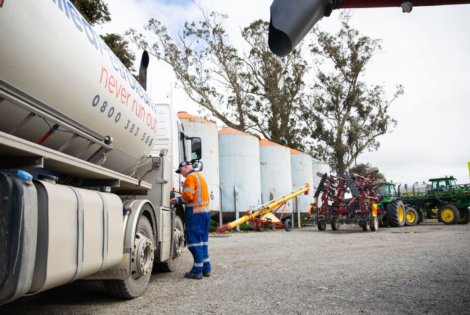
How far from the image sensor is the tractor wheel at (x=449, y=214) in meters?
18.5

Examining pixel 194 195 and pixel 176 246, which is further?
pixel 176 246

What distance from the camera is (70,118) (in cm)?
296

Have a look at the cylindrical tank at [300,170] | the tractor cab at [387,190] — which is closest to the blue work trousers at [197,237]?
the tractor cab at [387,190]

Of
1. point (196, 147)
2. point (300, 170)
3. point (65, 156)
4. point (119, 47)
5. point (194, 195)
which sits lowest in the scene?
point (194, 195)

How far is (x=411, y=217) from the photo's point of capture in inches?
746

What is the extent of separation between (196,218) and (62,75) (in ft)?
9.99

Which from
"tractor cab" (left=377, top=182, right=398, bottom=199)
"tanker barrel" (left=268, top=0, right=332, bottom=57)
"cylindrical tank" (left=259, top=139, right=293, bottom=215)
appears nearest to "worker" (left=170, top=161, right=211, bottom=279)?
"tanker barrel" (left=268, top=0, right=332, bottom=57)

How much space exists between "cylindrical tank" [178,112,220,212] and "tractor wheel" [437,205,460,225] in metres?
12.3

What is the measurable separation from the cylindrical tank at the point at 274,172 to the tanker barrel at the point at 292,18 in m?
18.2

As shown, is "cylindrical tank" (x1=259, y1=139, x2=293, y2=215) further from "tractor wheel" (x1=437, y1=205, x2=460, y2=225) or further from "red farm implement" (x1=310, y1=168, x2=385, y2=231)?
"tractor wheel" (x1=437, y1=205, x2=460, y2=225)

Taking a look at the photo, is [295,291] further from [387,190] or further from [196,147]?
[387,190]

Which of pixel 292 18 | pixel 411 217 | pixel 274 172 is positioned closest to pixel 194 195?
pixel 292 18

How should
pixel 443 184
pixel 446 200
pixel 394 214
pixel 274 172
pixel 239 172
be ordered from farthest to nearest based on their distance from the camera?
pixel 443 184, pixel 274 172, pixel 446 200, pixel 239 172, pixel 394 214

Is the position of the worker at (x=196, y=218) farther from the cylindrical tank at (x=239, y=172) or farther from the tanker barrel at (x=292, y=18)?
the cylindrical tank at (x=239, y=172)
